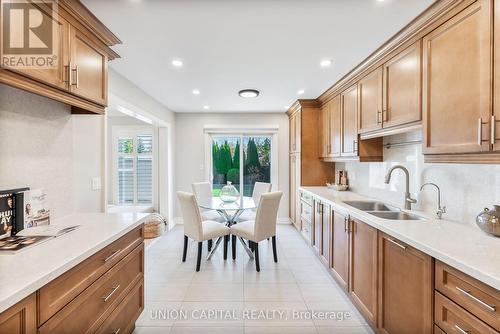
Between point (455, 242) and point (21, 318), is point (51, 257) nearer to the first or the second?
point (21, 318)

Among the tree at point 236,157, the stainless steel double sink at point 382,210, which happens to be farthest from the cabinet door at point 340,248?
the tree at point 236,157

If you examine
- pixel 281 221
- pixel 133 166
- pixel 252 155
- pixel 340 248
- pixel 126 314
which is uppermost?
pixel 252 155

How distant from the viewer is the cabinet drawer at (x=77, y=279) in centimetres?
103

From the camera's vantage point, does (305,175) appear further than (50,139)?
Yes

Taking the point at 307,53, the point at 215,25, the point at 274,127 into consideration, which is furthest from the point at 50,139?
the point at 274,127

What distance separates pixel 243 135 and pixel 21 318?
4.78m

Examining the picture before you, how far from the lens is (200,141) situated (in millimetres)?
5398

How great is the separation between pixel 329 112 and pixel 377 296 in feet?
9.17

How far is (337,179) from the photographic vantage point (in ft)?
13.4

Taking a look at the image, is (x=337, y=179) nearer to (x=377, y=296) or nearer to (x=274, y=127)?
(x=274, y=127)

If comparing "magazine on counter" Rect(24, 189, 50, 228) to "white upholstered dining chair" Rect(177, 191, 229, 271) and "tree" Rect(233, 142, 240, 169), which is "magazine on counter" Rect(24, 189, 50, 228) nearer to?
"white upholstered dining chair" Rect(177, 191, 229, 271)

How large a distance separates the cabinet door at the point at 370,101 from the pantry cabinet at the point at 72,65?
2442 mm

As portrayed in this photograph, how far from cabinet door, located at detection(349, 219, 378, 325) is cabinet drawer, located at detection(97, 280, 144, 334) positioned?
5.99ft

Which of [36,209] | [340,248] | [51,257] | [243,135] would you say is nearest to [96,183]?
[36,209]
